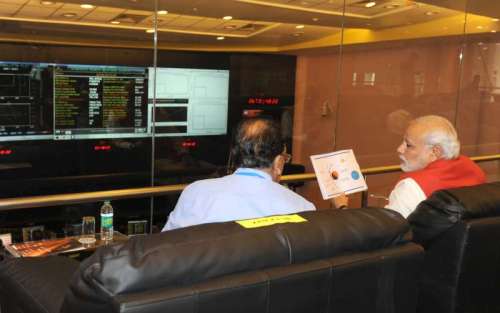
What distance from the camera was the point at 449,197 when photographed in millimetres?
2051

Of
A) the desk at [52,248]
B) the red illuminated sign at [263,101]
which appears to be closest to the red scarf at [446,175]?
the desk at [52,248]

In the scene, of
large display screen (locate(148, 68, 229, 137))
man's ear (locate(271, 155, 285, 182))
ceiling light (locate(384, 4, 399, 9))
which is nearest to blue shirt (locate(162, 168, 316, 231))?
man's ear (locate(271, 155, 285, 182))

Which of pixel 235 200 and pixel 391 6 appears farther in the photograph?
pixel 391 6

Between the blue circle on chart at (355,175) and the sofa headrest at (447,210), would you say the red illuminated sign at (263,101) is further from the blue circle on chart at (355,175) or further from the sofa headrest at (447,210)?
the sofa headrest at (447,210)

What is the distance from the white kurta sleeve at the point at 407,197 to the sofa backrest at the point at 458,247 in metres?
0.20

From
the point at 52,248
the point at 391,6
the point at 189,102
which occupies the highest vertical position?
the point at 391,6

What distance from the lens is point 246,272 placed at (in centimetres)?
140

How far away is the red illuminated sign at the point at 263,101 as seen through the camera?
16.8 feet

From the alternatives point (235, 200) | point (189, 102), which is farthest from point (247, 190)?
point (189, 102)

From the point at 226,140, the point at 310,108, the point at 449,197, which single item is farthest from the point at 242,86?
the point at 449,197

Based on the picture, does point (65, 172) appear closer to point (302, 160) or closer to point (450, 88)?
point (302, 160)

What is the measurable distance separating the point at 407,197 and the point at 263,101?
3.04m

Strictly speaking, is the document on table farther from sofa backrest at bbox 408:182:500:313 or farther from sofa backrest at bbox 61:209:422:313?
sofa backrest at bbox 61:209:422:313

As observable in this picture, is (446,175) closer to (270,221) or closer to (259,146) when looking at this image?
(259,146)
